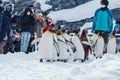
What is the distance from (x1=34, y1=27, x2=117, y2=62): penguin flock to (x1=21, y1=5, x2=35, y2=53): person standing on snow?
1180 mm

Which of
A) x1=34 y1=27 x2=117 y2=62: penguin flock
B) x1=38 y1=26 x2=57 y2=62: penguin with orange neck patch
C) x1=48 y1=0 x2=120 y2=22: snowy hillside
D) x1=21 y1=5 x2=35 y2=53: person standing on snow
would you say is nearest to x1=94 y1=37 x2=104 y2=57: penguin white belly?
x1=34 y1=27 x2=117 y2=62: penguin flock

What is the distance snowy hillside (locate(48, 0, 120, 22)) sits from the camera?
34.9m

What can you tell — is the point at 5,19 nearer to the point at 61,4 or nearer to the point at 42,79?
the point at 42,79

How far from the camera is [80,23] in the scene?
34188mm

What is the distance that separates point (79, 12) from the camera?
37062 millimetres

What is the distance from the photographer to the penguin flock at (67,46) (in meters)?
9.07

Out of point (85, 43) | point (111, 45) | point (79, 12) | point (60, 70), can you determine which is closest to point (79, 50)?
point (85, 43)

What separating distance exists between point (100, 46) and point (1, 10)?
9.20ft

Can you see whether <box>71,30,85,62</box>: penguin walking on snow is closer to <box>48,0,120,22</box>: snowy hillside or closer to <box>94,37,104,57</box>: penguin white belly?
<box>94,37,104,57</box>: penguin white belly

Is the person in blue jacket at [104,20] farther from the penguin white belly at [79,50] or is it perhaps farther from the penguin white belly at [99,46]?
the penguin white belly at [79,50]

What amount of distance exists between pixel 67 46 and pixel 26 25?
205 cm

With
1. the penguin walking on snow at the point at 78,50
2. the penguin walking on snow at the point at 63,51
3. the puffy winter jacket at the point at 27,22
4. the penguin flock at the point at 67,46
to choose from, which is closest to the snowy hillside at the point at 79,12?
the puffy winter jacket at the point at 27,22

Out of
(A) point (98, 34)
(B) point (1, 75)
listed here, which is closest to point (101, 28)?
(A) point (98, 34)

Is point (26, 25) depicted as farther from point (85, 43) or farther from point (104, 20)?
point (104, 20)
